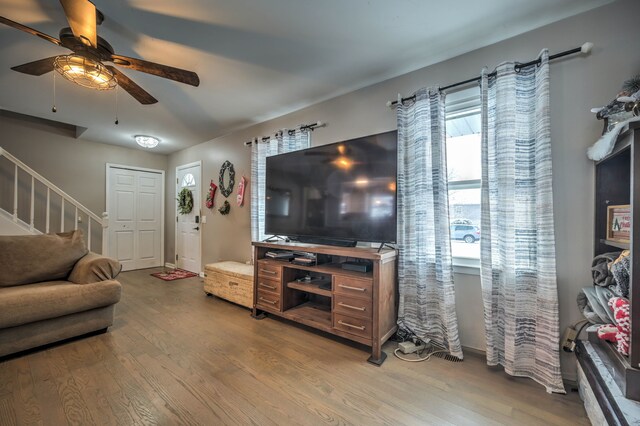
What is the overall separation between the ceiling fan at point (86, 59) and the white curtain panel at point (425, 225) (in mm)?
1742

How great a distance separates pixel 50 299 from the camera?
82.0 inches

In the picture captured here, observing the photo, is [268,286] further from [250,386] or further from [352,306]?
[250,386]

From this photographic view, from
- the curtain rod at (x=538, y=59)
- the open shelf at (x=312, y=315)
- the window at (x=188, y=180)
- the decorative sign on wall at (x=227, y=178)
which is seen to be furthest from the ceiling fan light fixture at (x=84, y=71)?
the window at (x=188, y=180)

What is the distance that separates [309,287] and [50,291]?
2.10 m

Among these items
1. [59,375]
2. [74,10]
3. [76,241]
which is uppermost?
[74,10]

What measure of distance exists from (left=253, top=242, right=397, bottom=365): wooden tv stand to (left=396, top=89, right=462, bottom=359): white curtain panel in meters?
0.16

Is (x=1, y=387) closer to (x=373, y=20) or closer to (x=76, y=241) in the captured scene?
(x=76, y=241)

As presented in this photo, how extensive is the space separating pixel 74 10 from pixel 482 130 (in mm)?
2602

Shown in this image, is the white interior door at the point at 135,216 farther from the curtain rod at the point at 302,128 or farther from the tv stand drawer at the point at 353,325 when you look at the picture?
the tv stand drawer at the point at 353,325

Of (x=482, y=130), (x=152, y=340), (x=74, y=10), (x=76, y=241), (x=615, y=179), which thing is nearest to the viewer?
(x=74, y=10)

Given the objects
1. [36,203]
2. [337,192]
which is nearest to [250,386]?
[337,192]

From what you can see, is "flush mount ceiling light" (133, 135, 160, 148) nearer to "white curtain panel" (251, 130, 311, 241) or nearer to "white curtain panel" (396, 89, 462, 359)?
"white curtain panel" (251, 130, 311, 241)

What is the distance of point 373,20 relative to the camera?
5.87 feet

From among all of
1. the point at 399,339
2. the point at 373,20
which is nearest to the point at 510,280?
the point at 399,339
